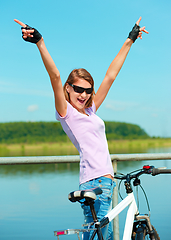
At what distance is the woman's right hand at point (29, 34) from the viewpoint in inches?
67.9

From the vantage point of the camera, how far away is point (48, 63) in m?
1.79

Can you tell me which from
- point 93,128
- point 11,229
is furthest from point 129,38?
point 11,229

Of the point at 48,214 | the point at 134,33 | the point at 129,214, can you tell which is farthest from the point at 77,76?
the point at 48,214

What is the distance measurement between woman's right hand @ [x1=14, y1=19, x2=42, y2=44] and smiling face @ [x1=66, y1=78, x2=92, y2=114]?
426 millimetres

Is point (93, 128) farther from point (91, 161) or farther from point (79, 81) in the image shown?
point (79, 81)

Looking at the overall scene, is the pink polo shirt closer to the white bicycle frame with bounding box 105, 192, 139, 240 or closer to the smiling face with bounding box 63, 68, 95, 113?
the smiling face with bounding box 63, 68, 95, 113

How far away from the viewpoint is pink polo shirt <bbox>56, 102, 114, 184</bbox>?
1.90 meters

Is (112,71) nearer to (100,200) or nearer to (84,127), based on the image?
(84,127)

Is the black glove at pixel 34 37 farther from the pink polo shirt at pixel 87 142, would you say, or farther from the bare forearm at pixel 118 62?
the bare forearm at pixel 118 62

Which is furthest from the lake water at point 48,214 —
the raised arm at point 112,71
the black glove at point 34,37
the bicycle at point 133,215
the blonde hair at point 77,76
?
the black glove at point 34,37

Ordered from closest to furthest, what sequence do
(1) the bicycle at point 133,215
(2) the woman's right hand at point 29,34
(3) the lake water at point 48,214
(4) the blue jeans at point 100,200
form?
(2) the woman's right hand at point 29,34, (4) the blue jeans at point 100,200, (1) the bicycle at point 133,215, (3) the lake water at point 48,214

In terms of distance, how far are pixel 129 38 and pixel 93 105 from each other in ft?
1.91

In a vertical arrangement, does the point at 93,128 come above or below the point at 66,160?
above

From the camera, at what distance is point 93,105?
2291mm
